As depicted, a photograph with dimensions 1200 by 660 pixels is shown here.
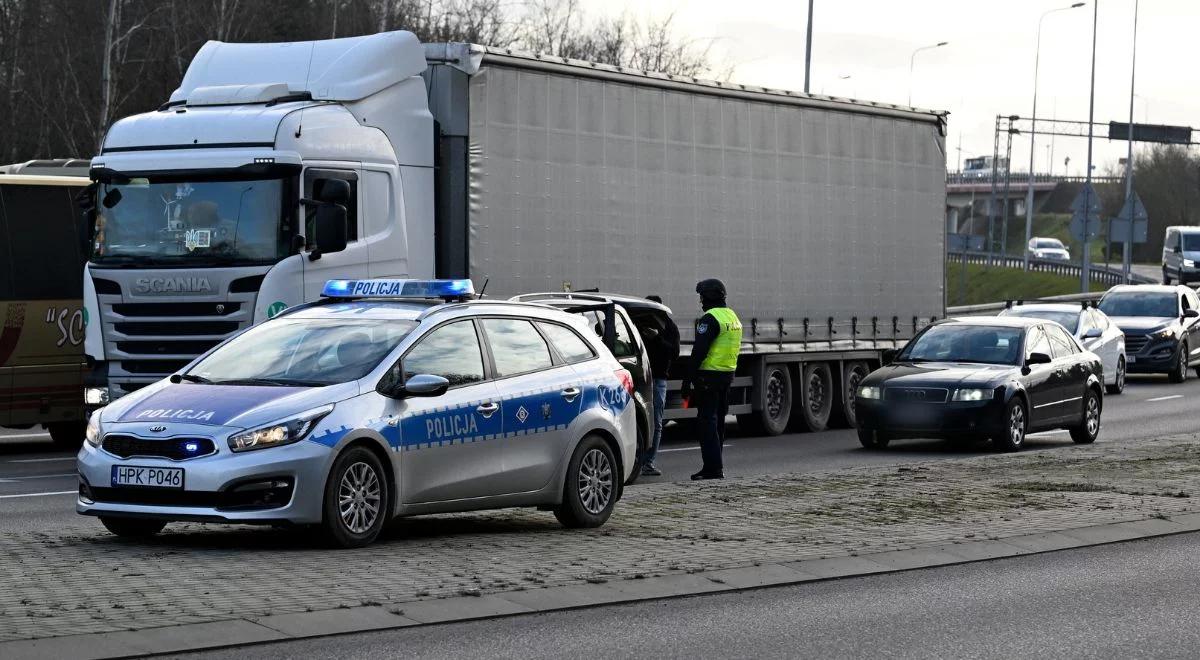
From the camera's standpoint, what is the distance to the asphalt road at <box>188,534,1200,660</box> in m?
8.03

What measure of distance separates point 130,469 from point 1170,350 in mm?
27177

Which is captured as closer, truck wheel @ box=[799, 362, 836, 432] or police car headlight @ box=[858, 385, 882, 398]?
police car headlight @ box=[858, 385, 882, 398]

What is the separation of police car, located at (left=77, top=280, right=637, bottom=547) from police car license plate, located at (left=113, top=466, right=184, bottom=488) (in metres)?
0.01

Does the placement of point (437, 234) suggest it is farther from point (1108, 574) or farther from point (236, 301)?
→ point (1108, 574)

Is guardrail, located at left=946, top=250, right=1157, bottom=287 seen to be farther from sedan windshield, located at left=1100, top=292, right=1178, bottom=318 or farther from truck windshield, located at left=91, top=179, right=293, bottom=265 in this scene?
truck windshield, located at left=91, top=179, right=293, bottom=265

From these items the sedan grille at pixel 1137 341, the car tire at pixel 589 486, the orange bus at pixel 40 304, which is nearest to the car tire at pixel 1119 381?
the sedan grille at pixel 1137 341

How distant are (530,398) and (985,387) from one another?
9318 millimetres

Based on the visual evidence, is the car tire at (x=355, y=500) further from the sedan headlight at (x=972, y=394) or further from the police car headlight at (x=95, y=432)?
the sedan headlight at (x=972, y=394)

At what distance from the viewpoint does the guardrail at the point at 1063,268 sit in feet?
250

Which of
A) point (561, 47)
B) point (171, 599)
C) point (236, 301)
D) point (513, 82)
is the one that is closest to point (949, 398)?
point (513, 82)

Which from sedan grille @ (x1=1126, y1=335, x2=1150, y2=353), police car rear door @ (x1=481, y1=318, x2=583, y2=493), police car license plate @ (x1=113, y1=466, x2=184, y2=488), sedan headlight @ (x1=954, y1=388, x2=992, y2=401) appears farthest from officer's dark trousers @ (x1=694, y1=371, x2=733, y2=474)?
sedan grille @ (x1=1126, y1=335, x2=1150, y2=353)

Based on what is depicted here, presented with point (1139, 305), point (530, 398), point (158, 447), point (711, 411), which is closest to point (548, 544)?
point (530, 398)

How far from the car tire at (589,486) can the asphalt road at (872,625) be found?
2.44m

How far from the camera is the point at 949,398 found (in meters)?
20.0
